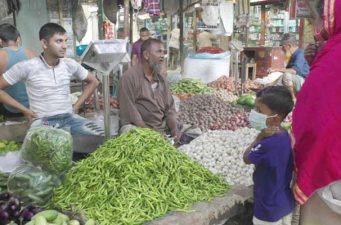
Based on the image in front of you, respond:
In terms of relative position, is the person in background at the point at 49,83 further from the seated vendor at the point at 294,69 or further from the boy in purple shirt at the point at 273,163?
the seated vendor at the point at 294,69

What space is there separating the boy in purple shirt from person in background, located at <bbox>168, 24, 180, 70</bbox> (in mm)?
11948

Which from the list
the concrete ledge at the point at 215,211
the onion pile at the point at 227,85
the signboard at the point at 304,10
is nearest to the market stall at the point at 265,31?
the onion pile at the point at 227,85

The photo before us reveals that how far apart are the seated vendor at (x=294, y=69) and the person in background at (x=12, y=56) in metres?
4.49

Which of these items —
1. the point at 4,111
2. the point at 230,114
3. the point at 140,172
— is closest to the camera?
the point at 140,172

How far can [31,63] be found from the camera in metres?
3.96

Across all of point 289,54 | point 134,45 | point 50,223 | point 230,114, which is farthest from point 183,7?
point 50,223

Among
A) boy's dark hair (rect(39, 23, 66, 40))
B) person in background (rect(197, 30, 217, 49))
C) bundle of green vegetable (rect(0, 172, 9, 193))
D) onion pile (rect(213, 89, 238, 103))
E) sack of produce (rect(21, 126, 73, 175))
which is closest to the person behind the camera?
sack of produce (rect(21, 126, 73, 175))

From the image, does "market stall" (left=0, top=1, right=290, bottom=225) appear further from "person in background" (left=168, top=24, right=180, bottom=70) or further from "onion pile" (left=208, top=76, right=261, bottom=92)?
"person in background" (left=168, top=24, right=180, bottom=70)

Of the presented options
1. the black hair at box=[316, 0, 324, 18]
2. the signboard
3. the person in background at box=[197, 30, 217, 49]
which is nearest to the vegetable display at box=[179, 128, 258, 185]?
the signboard

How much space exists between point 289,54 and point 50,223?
6.95m

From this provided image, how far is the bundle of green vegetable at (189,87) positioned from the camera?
8.25 meters

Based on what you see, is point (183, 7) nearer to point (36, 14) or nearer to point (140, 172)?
point (36, 14)

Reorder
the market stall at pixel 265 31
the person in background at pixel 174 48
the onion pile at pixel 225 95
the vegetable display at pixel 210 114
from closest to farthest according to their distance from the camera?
1. the vegetable display at pixel 210 114
2. the onion pile at pixel 225 95
3. the market stall at pixel 265 31
4. the person in background at pixel 174 48

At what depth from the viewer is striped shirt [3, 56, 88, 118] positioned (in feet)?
12.9
